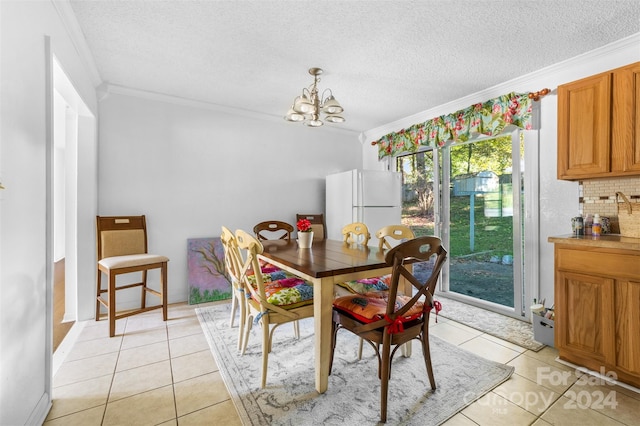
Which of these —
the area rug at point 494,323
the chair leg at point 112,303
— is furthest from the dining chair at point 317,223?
the chair leg at point 112,303

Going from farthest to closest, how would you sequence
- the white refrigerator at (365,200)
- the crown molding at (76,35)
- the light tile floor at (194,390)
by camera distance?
the white refrigerator at (365,200) → the crown molding at (76,35) → the light tile floor at (194,390)

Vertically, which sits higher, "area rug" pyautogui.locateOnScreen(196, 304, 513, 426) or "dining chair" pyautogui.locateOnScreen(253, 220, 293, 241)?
"dining chair" pyautogui.locateOnScreen(253, 220, 293, 241)

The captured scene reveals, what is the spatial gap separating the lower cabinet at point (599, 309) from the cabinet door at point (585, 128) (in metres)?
0.66

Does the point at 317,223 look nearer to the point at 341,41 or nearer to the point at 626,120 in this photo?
the point at 341,41

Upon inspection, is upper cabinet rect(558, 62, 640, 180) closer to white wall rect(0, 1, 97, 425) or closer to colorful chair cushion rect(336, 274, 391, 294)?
colorful chair cushion rect(336, 274, 391, 294)

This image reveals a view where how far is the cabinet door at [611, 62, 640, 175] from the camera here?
190 cm

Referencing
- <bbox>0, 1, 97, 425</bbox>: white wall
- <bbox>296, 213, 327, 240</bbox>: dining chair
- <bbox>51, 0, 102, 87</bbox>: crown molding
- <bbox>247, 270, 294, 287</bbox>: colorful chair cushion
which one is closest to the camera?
<bbox>0, 1, 97, 425</bbox>: white wall

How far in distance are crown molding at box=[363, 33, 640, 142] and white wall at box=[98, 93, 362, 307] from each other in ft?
6.05

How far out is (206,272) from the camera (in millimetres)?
3402

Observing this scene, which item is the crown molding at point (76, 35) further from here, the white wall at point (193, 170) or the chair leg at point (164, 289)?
the chair leg at point (164, 289)

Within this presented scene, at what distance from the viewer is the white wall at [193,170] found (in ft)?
10.1

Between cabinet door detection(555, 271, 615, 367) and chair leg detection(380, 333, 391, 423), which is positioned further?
cabinet door detection(555, 271, 615, 367)

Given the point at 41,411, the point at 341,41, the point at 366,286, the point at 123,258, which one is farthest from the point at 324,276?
the point at 123,258

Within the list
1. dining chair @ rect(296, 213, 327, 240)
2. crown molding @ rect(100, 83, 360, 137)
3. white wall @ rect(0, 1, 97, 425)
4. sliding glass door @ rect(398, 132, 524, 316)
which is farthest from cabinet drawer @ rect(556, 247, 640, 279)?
crown molding @ rect(100, 83, 360, 137)
